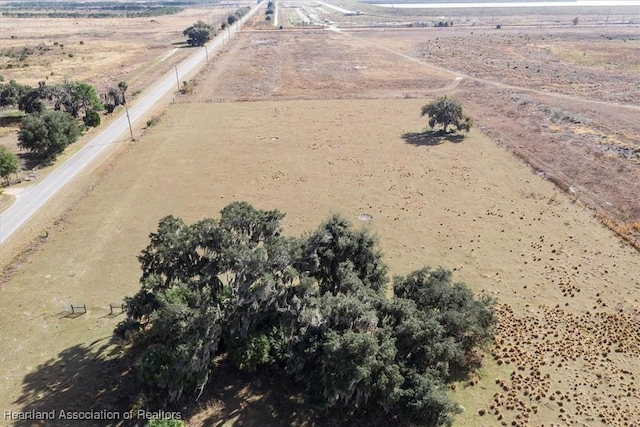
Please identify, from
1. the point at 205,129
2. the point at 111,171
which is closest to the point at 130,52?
the point at 205,129

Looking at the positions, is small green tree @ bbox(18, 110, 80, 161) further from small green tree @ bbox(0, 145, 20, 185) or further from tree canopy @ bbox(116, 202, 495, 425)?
tree canopy @ bbox(116, 202, 495, 425)

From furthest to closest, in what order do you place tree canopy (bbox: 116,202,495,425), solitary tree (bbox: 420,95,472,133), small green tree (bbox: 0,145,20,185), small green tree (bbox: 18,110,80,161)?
solitary tree (bbox: 420,95,472,133)
small green tree (bbox: 18,110,80,161)
small green tree (bbox: 0,145,20,185)
tree canopy (bbox: 116,202,495,425)

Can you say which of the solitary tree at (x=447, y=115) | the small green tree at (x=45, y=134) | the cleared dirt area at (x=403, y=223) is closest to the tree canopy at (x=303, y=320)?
the cleared dirt area at (x=403, y=223)

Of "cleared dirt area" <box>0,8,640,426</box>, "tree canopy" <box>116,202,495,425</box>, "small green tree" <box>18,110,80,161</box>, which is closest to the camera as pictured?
"tree canopy" <box>116,202,495,425</box>

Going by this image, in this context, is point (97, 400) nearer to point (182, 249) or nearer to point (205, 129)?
point (182, 249)

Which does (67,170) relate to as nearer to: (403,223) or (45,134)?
(45,134)

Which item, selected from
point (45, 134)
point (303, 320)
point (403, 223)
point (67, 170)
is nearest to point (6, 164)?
point (67, 170)

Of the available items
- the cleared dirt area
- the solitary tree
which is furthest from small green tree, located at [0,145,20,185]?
the solitary tree
